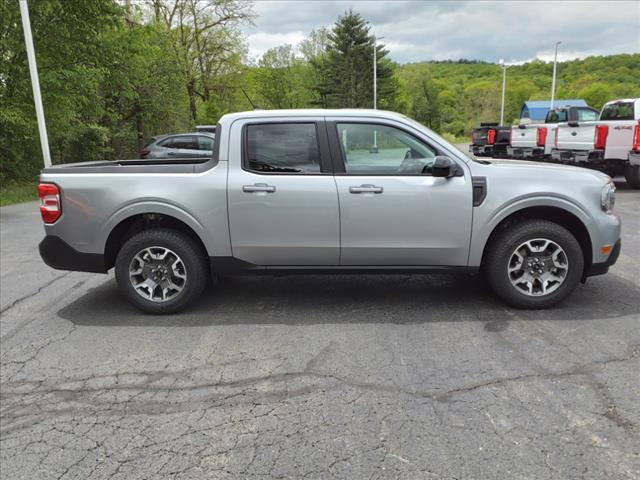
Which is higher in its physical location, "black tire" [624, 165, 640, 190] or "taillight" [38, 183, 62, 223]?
"taillight" [38, 183, 62, 223]

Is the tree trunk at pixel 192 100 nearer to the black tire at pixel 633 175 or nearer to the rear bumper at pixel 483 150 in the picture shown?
the rear bumper at pixel 483 150

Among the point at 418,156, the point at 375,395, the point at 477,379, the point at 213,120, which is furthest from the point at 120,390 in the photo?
the point at 213,120

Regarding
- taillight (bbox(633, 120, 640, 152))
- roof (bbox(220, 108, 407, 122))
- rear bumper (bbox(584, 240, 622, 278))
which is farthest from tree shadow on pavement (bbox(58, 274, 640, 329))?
taillight (bbox(633, 120, 640, 152))

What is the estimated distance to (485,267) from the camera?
477 cm

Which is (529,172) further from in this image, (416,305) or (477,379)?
(477,379)

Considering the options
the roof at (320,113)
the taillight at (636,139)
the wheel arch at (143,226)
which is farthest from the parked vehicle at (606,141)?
the wheel arch at (143,226)

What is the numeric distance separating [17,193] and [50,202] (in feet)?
42.7

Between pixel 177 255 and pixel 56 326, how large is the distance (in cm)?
127

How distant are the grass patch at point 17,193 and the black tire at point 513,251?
1378 cm

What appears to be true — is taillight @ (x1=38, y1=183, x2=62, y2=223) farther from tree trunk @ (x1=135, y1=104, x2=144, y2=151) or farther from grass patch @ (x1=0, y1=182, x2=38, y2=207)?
tree trunk @ (x1=135, y1=104, x2=144, y2=151)

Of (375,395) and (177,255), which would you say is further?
(177,255)

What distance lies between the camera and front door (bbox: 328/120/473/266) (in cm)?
451

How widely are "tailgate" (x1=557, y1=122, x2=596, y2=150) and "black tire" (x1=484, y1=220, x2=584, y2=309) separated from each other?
10.0 m

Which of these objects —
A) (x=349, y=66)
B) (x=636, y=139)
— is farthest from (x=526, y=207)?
(x=349, y=66)
